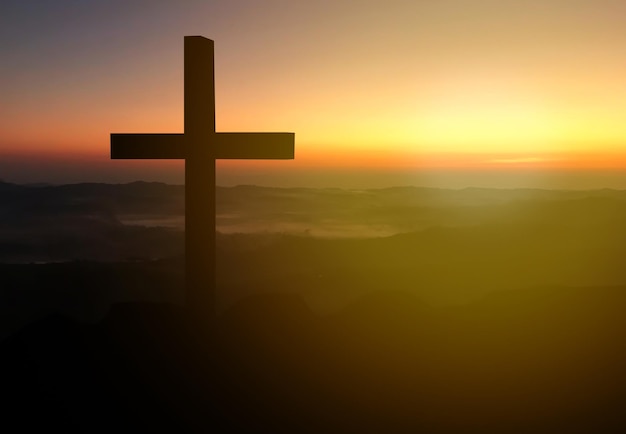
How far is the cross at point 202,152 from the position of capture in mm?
6969

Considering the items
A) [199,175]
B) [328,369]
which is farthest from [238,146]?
[328,369]

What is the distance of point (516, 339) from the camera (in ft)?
24.0

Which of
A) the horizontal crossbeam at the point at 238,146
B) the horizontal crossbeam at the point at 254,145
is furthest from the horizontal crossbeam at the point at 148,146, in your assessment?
the horizontal crossbeam at the point at 254,145

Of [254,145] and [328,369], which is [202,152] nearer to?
[254,145]

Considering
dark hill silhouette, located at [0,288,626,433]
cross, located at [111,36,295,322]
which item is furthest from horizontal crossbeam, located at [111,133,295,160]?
dark hill silhouette, located at [0,288,626,433]

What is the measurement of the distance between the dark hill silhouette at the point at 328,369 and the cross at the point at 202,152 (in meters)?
0.48

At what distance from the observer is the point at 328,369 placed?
6.73m

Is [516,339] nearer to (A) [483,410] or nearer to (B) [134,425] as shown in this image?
(A) [483,410]

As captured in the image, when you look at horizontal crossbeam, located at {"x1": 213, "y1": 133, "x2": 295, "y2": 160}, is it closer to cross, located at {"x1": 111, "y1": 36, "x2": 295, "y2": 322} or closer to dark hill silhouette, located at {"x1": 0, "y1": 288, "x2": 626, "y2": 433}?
cross, located at {"x1": 111, "y1": 36, "x2": 295, "y2": 322}

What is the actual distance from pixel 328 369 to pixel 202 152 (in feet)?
8.66

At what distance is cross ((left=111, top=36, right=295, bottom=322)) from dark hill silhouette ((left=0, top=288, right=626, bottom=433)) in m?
0.48

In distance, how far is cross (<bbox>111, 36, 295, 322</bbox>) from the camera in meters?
6.97

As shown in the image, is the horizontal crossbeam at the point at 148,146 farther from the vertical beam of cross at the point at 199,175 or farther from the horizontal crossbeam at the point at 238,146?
the vertical beam of cross at the point at 199,175

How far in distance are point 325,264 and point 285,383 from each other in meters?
3.96
